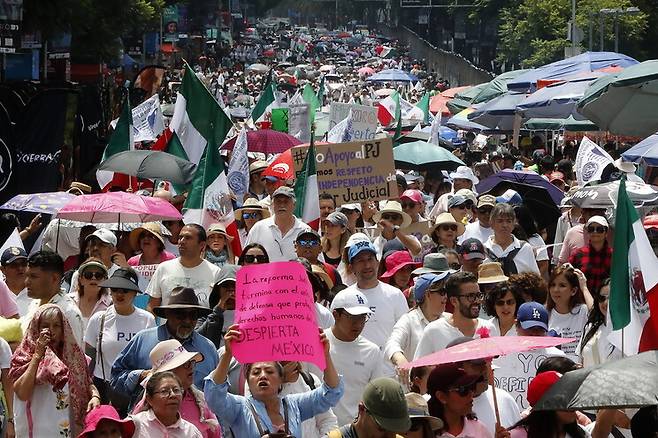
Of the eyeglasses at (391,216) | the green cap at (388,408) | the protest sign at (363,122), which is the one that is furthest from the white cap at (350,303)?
the protest sign at (363,122)

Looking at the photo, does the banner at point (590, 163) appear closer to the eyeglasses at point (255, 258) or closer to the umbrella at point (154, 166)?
the umbrella at point (154, 166)

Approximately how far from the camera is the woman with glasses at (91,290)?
10.7 m

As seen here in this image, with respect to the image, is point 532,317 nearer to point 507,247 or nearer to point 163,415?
point 163,415

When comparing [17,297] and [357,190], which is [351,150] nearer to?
[357,190]

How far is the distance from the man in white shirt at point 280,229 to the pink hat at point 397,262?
36.4 inches

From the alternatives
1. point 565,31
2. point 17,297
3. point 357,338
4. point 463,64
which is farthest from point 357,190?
point 463,64

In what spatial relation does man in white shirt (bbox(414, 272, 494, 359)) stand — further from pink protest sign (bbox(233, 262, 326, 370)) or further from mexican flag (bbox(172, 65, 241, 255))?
mexican flag (bbox(172, 65, 241, 255))

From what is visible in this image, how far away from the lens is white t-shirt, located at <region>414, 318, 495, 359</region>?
29.8 feet

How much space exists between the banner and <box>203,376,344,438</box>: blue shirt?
9748mm

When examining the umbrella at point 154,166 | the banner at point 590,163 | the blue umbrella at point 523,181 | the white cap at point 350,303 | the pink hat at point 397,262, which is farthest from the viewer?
the banner at point 590,163

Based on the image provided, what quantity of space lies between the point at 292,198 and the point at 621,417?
5.47 m

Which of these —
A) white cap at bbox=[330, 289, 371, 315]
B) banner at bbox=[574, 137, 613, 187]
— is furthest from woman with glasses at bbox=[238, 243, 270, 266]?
banner at bbox=[574, 137, 613, 187]

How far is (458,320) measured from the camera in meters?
9.21

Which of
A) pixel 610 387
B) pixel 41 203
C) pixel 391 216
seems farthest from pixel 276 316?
pixel 41 203
